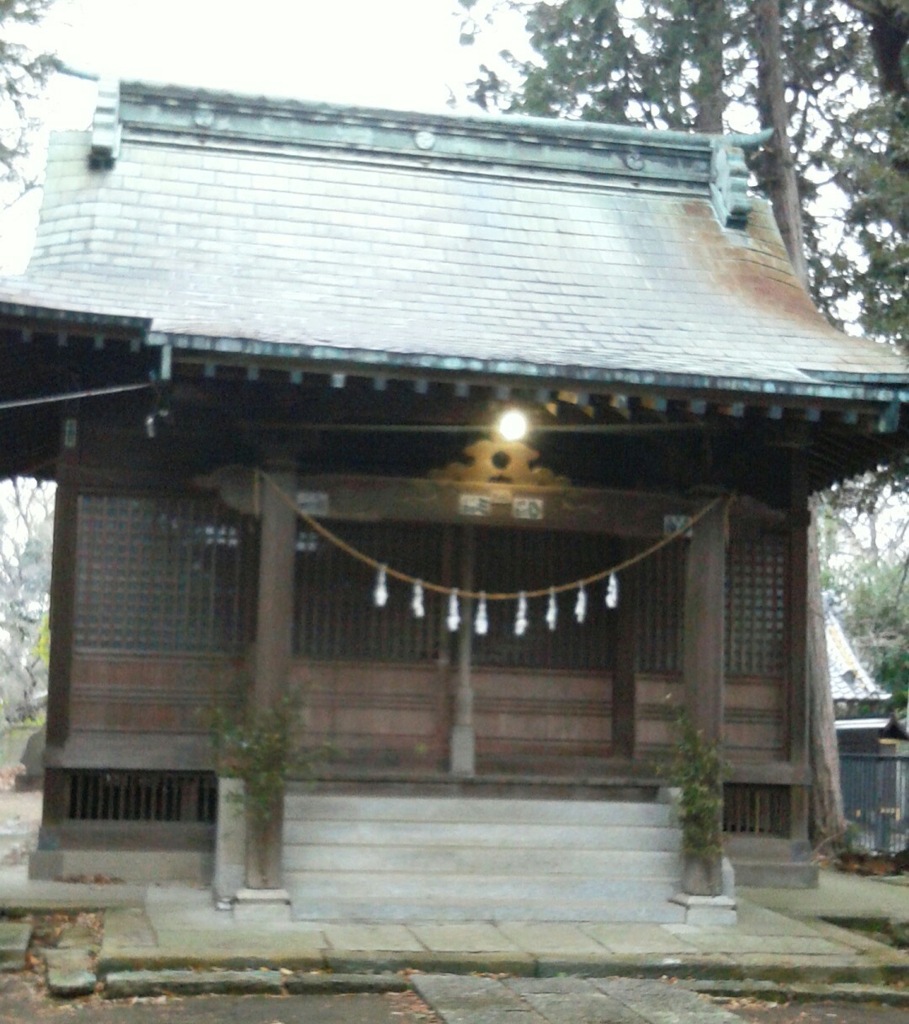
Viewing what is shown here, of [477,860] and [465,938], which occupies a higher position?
[477,860]

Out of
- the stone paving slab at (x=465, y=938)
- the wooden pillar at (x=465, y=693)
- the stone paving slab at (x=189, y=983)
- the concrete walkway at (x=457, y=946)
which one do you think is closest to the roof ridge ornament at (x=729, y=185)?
the wooden pillar at (x=465, y=693)

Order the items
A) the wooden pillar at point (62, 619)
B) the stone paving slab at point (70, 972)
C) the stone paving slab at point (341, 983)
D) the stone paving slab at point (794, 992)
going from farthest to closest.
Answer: the wooden pillar at point (62, 619) → the stone paving slab at point (794, 992) → the stone paving slab at point (341, 983) → the stone paving slab at point (70, 972)

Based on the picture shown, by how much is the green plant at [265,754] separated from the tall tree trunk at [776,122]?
1015cm

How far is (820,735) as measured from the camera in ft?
52.2

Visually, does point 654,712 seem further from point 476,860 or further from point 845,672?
point 845,672

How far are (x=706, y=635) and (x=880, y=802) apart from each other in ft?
24.4

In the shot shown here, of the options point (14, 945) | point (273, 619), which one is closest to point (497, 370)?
point (273, 619)

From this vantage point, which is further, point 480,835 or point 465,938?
point 480,835

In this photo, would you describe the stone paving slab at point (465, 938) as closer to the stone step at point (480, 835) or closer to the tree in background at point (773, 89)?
the stone step at point (480, 835)

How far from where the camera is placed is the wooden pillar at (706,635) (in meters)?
9.82

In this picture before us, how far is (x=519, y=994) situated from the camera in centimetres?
762

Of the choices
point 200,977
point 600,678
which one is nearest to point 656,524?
point 600,678

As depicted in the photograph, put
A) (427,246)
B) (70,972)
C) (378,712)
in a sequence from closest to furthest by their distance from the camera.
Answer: (70,972) → (378,712) → (427,246)

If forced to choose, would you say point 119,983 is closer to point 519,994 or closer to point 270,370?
point 519,994
